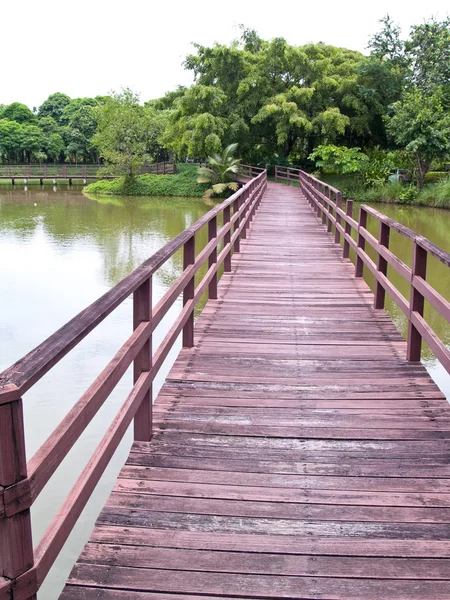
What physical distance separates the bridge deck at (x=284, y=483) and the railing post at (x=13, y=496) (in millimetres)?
584

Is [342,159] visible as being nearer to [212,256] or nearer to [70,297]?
[70,297]

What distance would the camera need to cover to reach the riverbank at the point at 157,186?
38531mm

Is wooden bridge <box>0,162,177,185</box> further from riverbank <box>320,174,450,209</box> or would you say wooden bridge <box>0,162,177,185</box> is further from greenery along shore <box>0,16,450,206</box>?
riverbank <box>320,174,450,209</box>

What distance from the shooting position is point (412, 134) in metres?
28.3

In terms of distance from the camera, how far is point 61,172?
55.8 m

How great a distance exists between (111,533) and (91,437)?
381 cm

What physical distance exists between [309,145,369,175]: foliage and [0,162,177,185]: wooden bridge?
15.7m

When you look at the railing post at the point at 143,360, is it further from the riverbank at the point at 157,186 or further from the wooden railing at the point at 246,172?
the riverbank at the point at 157,186

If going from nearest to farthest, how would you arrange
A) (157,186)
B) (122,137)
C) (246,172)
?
(246,172), (157,186), (122,137)

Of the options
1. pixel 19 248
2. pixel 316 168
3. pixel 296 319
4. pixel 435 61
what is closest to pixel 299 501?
pixel 296 319

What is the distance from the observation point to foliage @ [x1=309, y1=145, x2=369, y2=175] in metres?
32.2

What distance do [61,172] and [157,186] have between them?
18.8 metres

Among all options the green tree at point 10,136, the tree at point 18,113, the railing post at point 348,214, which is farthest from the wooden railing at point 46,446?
the tree at point 18,113

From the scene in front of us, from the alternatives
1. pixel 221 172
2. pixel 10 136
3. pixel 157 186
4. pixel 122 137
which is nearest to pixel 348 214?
pixel 221 172
